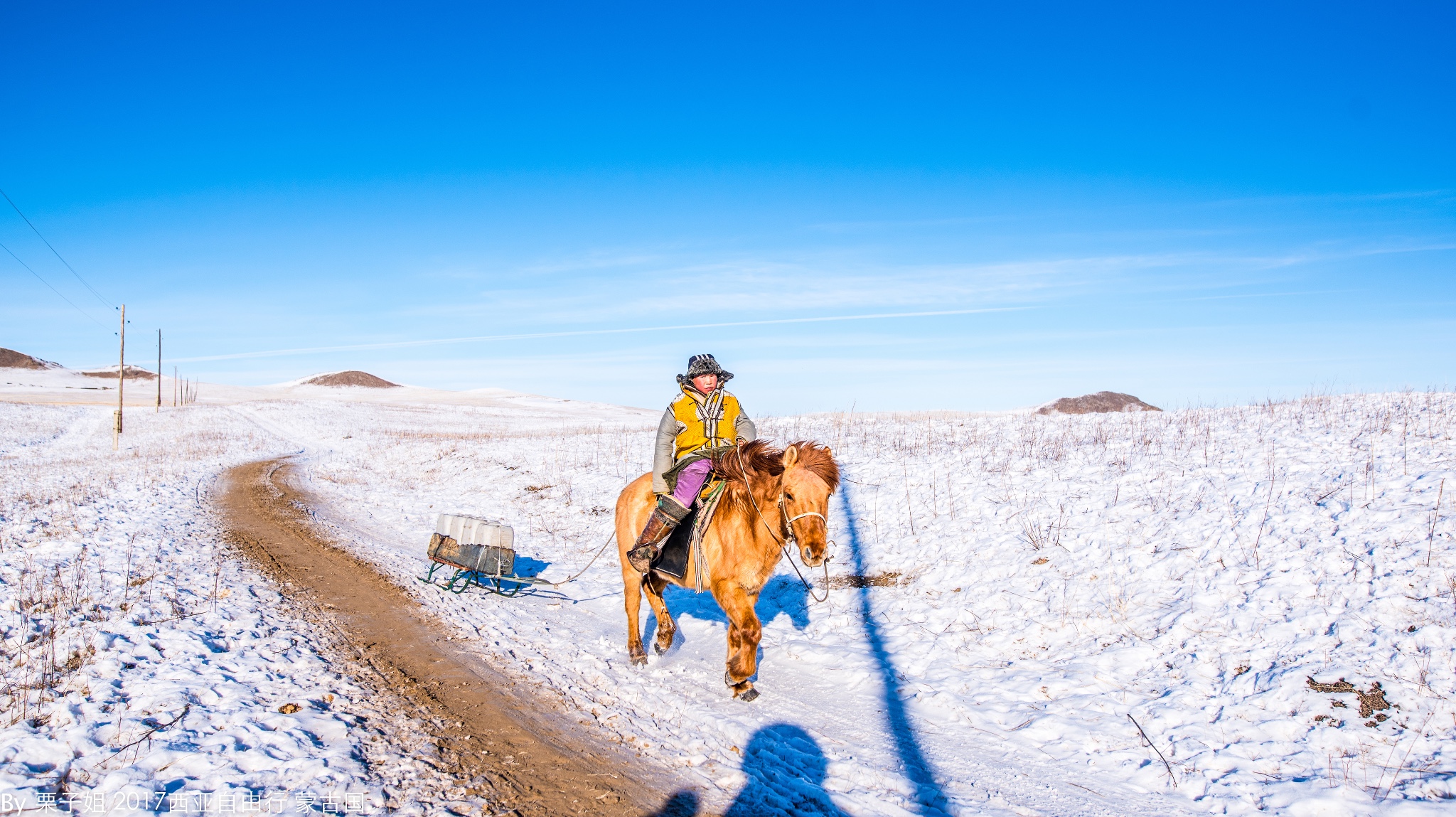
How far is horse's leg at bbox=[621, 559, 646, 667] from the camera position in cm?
770

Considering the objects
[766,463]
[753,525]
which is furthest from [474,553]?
[766,463]

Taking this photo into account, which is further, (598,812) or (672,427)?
(672,427)

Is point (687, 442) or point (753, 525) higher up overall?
point (687, 442)

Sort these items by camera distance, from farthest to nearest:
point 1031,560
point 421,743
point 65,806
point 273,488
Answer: point 273,488 < point 1031,560 < point 421,743 < point 65,806

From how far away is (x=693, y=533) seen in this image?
286 inches

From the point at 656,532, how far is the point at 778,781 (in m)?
3.03

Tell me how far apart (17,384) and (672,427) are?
12585cm

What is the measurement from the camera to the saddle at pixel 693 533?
7234mm

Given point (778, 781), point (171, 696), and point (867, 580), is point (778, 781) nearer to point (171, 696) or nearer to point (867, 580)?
point (171, 696)

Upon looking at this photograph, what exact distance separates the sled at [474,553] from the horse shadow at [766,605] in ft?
6.69

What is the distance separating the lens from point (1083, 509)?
34.2ft

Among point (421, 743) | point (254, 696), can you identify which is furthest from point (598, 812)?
point (254, 696)

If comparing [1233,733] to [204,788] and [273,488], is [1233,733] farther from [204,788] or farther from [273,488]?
[273,488]

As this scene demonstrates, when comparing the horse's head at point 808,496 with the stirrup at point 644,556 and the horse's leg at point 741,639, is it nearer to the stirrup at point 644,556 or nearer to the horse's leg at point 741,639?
the horse's leg at point 741,639
